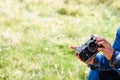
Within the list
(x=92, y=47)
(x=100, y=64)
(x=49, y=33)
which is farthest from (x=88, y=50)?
(x=49, y=33)

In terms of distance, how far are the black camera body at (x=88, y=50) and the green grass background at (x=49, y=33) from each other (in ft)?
6.24

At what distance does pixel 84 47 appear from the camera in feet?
9.80

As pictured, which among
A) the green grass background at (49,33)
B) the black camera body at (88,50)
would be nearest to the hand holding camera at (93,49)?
the black camera body at (88,50)

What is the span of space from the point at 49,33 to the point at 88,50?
12.1ft

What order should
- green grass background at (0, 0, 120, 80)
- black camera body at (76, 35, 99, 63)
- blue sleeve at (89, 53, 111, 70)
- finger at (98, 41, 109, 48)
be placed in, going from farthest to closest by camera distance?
green grass background at (0, 0, 120, 80) < blue sleeve at (89, 53, 111, 70) < black camera body at (76, 35, 99, 63) < finger at (98, 41, 109, 48)

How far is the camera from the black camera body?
291 cm

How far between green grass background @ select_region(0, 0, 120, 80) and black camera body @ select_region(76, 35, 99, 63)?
6.24ft

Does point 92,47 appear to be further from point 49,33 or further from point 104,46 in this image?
point 49,33

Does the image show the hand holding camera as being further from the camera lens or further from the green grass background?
the green grass background

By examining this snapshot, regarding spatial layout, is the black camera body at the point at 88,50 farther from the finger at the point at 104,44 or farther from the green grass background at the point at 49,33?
the green grass background at the point at 49,33

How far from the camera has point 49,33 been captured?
6.61 metres

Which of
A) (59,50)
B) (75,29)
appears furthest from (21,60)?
(75,29)

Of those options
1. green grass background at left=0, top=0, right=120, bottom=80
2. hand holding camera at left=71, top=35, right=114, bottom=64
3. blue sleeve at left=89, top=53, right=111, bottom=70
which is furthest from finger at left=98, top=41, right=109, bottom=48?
green grass background at left=0, top=0, right=120, bottom=80

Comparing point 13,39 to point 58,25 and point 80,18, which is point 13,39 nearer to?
point 58,25
